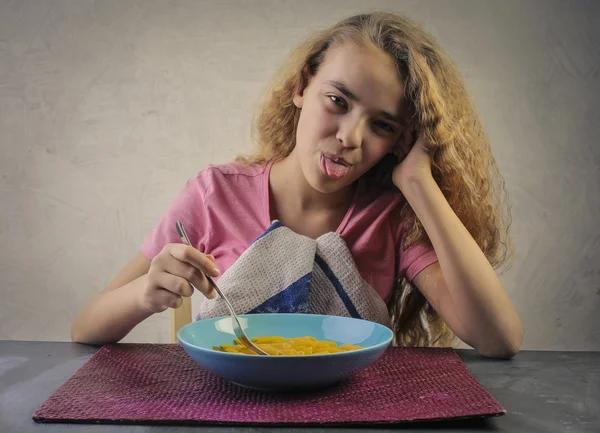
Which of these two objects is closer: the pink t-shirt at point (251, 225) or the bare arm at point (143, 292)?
the bare arm at point (143, 292)

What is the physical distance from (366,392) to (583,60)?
165cm

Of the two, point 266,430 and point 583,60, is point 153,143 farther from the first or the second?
point 266,430

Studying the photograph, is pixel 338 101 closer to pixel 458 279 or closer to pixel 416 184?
pixel 416 184

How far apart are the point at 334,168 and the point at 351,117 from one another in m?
0.09

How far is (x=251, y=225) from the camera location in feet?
4.19

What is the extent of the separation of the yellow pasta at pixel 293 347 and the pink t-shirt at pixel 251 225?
16.3 inches

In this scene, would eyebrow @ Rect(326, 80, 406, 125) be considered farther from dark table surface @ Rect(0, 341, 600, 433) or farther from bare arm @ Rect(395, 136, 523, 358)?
dark table surface @ Rect(0, 341, 600, 433)

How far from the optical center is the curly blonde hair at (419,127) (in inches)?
47.0

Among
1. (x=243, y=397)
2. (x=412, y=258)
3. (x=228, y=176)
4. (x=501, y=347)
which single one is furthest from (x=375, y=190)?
(x=243, y=397)

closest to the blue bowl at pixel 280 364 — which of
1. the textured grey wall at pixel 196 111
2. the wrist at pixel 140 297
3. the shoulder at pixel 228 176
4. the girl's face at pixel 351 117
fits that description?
the wrist at pixel 140 297

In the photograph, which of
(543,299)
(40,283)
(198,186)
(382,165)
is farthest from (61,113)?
(543,299)

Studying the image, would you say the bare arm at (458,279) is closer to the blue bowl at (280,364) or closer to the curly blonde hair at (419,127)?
the curly blonde hair at (419,127)

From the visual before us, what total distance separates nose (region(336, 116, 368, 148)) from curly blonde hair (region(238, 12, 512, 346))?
0.38 ft

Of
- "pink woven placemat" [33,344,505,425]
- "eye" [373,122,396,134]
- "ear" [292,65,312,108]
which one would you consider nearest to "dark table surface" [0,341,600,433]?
"pink woven placemat" [33,344,505,425]
